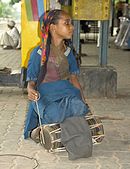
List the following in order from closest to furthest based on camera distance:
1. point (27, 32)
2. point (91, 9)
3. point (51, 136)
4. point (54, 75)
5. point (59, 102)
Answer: point (51, 136)
point (59, 102)
point (54, 75)
point (91, 9)
point (27, 32)

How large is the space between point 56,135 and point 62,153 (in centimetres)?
26

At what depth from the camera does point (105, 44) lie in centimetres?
691

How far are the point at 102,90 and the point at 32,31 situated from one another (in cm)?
147

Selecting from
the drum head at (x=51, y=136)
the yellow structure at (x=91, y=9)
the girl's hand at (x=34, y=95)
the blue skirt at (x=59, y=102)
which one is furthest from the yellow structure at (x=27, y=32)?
the drum head at (x=51, y=136)

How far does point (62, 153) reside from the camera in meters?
4.27

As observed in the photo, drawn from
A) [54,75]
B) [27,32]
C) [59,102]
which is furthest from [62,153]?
[27,32]

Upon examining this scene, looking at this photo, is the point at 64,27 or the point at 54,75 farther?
the point at 54,75

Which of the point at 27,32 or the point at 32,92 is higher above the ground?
the point at 27,32

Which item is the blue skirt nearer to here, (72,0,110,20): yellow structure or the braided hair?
the braided hair

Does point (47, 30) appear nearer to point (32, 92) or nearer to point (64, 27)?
point (64, 27)

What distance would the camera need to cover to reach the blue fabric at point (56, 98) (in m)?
4.18

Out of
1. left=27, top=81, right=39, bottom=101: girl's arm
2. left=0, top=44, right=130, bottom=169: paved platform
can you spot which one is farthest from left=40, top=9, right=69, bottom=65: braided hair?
Answer: left=0, top=44, right=130, bottom=169: paved platform

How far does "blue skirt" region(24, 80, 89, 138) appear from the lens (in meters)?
4.18

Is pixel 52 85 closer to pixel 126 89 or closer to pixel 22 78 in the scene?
pixel 22 78
